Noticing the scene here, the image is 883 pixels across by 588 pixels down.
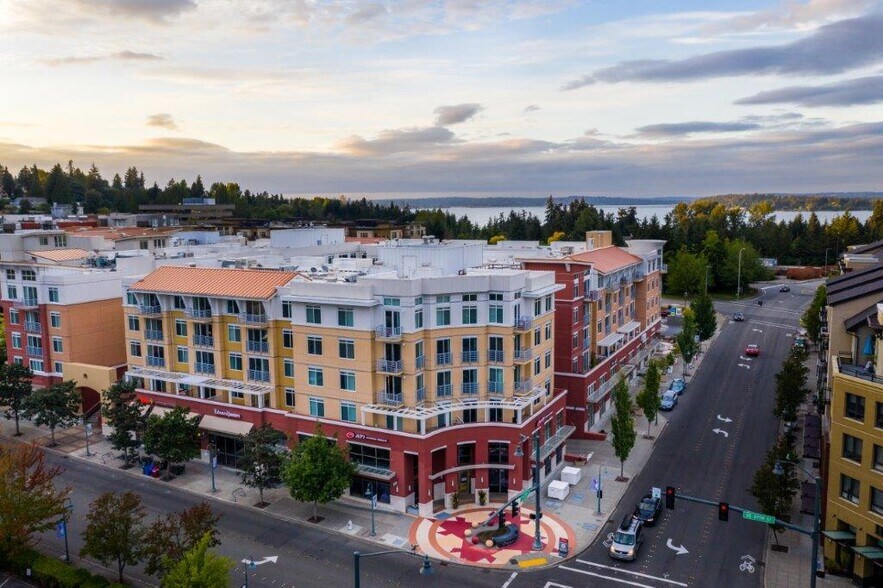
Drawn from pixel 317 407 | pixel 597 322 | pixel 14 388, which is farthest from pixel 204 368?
pixel 597 322

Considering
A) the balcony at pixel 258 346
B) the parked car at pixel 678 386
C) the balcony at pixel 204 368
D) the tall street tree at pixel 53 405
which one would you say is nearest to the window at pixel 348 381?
the balcony at pixel 258 346

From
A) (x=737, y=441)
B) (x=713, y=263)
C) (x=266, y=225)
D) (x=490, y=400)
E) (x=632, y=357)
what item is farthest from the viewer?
(x=266, y=225)

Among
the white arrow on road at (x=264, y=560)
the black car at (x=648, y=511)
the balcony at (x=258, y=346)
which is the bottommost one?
the white arrow on road at (x=264, y=560)

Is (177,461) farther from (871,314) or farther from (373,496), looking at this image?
(871,314)

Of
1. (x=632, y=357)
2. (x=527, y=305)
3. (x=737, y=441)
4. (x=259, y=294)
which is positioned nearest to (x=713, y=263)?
(x=632, y=357)

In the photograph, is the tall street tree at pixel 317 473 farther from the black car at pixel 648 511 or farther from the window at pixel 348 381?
the black car at pixel 648 511
